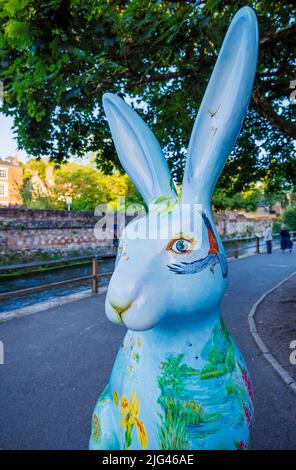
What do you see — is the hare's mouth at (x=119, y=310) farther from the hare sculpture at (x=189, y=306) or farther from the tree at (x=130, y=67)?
the tree at (x=130, y=67)

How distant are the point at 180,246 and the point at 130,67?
3589mm

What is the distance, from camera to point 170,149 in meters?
7.21

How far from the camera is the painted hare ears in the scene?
1374 millimetres

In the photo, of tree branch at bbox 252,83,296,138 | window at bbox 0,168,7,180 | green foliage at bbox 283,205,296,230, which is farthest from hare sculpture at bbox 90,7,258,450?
window at bbox 0,168,7,180

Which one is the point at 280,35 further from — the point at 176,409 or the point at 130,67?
the point at 176,409

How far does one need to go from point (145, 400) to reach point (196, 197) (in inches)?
38.1

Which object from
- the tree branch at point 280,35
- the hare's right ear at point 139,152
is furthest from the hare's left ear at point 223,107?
the tree branch at point 280,35

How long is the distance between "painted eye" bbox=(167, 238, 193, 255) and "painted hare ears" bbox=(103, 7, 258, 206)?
0.81 feet

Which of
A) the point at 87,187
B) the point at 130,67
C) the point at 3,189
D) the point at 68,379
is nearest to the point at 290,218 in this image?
the point at 87,187

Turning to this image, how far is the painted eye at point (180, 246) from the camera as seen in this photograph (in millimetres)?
1313

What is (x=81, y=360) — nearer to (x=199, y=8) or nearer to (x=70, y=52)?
(x=70, y=52)

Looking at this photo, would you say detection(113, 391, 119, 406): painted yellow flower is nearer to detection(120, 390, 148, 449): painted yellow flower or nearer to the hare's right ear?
detection(120, 390, 148, 449): painted yellow flower

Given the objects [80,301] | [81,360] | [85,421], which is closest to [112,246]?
[80,301]

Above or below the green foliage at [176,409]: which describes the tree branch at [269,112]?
above
